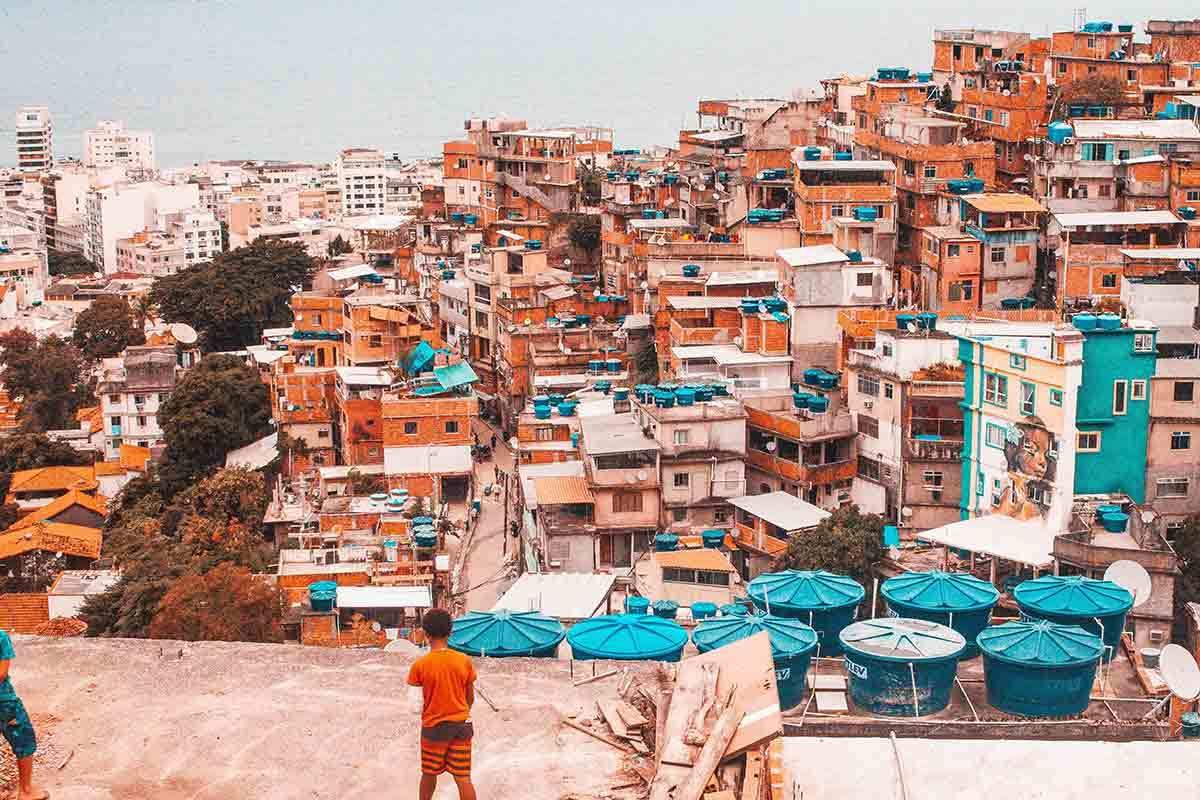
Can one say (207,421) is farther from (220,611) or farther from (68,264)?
(68,264)

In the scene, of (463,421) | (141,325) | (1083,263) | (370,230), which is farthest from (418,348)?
(141,325)

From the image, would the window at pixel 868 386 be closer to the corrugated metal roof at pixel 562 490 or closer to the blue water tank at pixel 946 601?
the corrugated metal roof at pixel 562 490

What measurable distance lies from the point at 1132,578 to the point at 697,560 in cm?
480


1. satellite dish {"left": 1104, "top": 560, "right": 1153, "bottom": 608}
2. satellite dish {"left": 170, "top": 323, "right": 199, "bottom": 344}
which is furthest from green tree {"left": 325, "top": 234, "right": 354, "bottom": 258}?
satellite dish {"left": 1104, "top": 560, "right": 1153, "bottom": 608}

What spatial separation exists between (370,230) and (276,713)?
3220 centimetres

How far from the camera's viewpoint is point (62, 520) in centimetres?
2684

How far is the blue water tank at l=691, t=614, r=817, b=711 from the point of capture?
907 cm

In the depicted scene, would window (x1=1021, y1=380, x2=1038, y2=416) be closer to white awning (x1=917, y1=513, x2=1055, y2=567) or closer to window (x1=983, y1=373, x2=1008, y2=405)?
window (x1=983, y1=373, x2=1008, y2=405)

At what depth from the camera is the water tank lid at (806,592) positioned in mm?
11781

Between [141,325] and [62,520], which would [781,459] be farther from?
[141,325]

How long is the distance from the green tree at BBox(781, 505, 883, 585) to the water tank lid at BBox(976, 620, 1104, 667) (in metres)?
6.37

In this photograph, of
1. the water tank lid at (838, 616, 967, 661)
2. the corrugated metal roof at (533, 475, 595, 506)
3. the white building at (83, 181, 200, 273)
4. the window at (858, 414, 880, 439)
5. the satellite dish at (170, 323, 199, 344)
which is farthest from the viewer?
the white building at (83, 181, 200, 273)

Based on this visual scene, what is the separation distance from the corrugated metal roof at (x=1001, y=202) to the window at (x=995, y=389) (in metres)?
Result: 5.88

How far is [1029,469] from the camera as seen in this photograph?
1677cm
